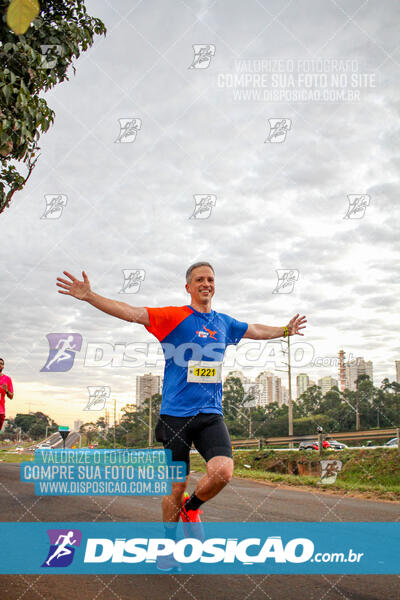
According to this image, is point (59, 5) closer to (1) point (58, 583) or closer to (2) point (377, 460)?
(1) point (58, 583)

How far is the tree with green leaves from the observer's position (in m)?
4.69

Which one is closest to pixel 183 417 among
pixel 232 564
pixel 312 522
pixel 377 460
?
pixel 232 564

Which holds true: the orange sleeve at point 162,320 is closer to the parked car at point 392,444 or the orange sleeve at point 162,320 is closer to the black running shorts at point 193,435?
the black running shorts at point 193,435

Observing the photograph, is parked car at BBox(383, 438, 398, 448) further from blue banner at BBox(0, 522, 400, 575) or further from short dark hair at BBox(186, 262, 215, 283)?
short dark hair at BBox(186, 262, 215, 283)

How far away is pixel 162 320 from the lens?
13.5ft

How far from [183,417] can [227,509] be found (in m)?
3.52

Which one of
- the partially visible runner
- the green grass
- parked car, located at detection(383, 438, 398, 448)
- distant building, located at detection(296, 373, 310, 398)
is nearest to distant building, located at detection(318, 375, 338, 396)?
distant building, located at detection(296, 373, 310, 398)

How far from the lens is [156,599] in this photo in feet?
9.89

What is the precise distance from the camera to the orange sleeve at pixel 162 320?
4082mm

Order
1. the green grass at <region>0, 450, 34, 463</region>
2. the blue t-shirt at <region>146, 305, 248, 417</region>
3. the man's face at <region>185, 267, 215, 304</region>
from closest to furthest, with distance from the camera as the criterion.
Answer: the blue t-shirt at <region>146, 305, 248, 417</region>, the man's face at <region>185, 267, 215, 304</region>, the green grass at <region>0, 450, 34, 463</region>

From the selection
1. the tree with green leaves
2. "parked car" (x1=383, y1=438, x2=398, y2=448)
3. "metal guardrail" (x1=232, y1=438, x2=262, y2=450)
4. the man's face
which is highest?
the tree with green leaves

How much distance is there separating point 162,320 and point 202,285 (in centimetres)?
52

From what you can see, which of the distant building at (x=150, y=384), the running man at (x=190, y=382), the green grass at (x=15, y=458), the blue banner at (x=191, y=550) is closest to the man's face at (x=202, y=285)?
the running man at (x=190, y=382)

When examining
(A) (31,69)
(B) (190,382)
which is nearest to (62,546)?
(B) (190,382)
